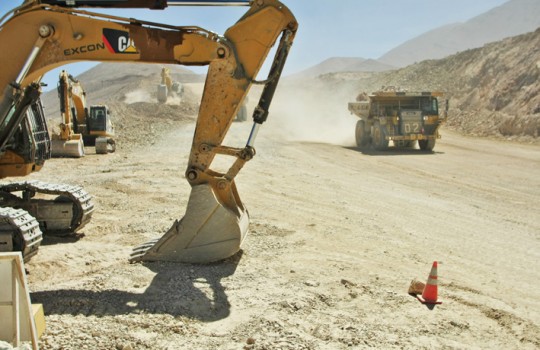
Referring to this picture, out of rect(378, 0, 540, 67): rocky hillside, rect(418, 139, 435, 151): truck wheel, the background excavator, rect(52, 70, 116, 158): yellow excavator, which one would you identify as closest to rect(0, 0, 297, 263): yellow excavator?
rect(52, 70, 116, 158): yellow excavator

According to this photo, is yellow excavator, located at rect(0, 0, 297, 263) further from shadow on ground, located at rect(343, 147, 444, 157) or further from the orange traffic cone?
shadow on ground, located at rect(343, 147, 444, 157)

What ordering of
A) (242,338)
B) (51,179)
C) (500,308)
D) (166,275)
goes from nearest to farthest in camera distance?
(242,338)
(500,308)
(166,275)
(51,179)

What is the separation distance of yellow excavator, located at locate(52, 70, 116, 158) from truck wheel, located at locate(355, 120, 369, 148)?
384 inches

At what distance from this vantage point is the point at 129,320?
185 inches

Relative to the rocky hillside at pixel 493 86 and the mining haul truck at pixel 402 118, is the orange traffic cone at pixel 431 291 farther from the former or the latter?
the rocky hillside at pixel 493 86

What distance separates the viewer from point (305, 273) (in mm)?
6098

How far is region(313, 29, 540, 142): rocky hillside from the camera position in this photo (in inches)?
1108

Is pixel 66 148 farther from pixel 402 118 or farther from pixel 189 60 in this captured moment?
pixel 189 60

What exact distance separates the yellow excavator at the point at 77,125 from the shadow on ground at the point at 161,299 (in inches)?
476

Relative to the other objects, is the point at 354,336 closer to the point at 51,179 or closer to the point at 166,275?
the point at 166,275

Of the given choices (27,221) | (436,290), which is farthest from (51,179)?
(436,290)

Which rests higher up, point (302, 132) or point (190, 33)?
point (190, 33)

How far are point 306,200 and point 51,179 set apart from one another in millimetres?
5814

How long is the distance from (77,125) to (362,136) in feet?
35.7
